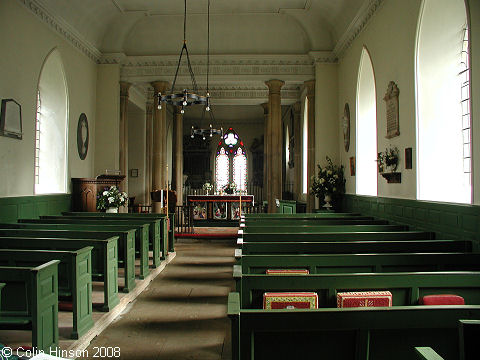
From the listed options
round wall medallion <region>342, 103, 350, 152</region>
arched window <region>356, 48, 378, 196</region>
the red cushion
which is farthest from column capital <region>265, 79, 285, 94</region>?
the red cushion

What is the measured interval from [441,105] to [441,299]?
434 cm

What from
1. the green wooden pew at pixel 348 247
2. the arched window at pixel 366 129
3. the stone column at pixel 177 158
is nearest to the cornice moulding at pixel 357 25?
the arched window at pixel 366 129

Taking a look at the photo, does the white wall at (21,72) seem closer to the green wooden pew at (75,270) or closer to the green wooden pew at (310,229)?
the green wooden pew at (75,270)

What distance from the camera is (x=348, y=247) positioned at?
4.45m

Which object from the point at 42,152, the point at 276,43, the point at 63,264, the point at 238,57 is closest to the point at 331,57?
the point at 276,43

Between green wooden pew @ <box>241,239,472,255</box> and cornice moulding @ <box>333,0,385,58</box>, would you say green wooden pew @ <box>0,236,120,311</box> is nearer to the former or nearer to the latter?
green wooden pew @ <box>241,239,472,255</box>

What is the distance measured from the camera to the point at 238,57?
12.1 meters

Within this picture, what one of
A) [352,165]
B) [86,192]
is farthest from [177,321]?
[352,165]

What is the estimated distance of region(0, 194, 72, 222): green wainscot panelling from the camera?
7424 millimetres

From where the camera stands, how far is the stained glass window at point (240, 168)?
24.2 metres

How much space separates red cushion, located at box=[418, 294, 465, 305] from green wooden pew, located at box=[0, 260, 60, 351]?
3.04 m

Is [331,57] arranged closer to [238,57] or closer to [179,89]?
[238,57]

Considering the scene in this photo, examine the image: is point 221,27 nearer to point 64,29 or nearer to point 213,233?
point 64,29

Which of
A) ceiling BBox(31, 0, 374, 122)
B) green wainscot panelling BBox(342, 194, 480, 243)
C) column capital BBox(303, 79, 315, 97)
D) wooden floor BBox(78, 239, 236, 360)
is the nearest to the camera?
A: wooden floor BBox(78, 239, 236, 360)
